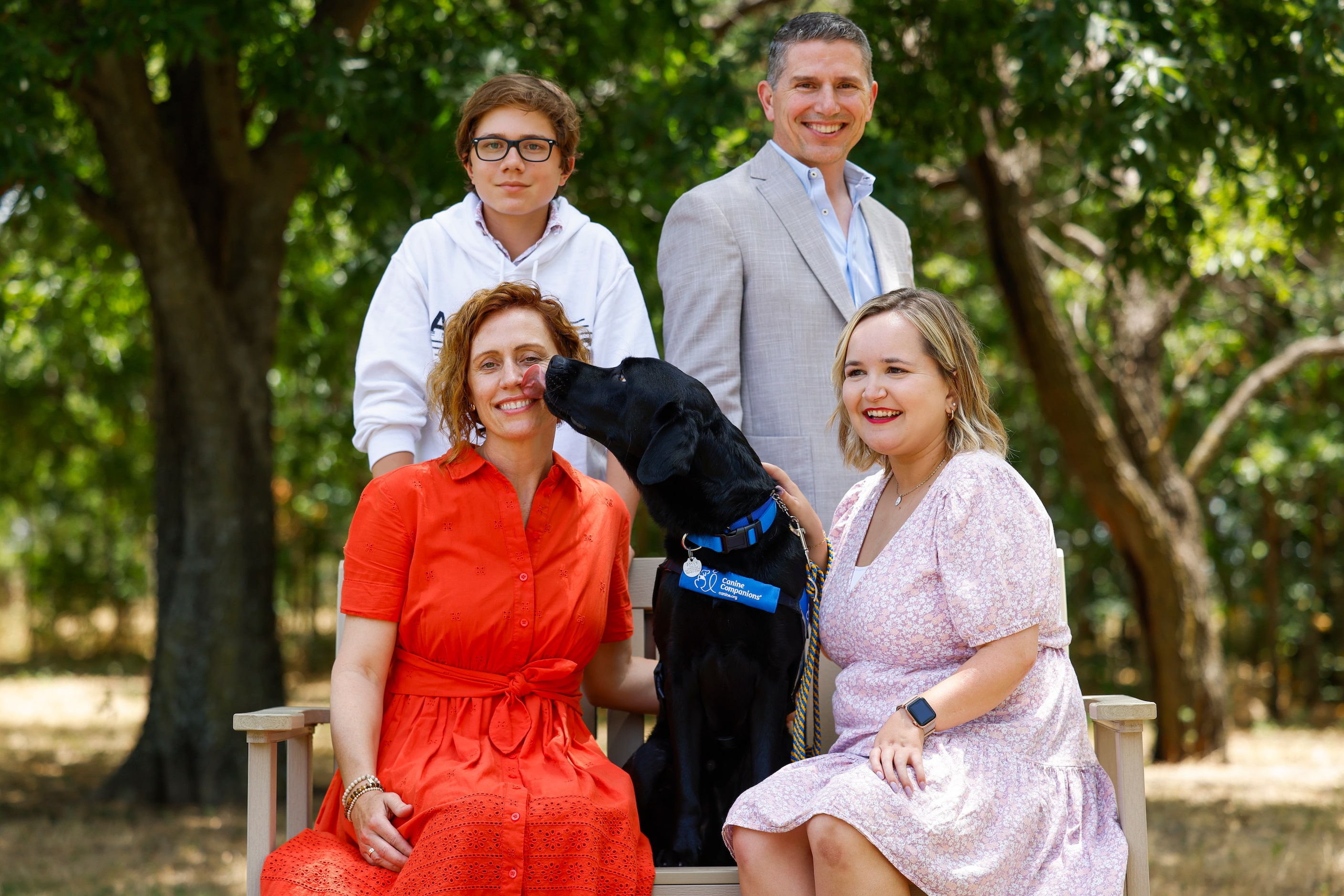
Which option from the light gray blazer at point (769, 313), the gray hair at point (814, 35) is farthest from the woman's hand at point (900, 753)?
the gray hair at point (814, 35)

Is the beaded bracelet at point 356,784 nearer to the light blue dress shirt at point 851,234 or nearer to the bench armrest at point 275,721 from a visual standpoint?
the bench armrest at point 275,721

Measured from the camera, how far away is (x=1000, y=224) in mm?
7441

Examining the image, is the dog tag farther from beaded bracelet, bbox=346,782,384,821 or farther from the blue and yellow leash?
beaded bracelet, bbox=346,782,384,821

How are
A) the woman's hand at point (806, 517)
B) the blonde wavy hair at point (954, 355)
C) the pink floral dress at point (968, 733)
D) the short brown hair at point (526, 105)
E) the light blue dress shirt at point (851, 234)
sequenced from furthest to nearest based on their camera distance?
the light blue dress shirt at point (851, 234) < the short brown hair at point (526, 105) < the woman's hand at point (806, 517) < the blonde wavy hair at point (954, 355) < the pink floral dress at point (968, 733)

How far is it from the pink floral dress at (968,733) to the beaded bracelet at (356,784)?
64 cm

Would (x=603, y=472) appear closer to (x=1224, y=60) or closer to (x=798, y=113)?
(x=798, y=113)

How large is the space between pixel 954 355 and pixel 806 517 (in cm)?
47

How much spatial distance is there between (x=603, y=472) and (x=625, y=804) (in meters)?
0.90

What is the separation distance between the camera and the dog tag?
2258 mm

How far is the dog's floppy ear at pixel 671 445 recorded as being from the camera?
2.25m

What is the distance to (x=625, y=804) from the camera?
86.1 inches

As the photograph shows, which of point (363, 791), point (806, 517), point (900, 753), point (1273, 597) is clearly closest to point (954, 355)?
point (806, 517)

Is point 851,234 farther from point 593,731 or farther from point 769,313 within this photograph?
point 593,731

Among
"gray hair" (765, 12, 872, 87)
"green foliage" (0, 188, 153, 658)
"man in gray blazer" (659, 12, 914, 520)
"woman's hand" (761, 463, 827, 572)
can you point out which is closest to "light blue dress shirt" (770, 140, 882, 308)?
"man in gray blazer" (659, 12, 914, 520)
